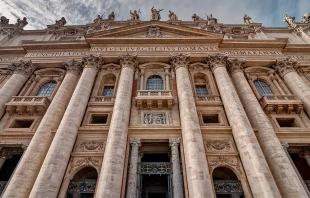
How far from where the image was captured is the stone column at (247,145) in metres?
10.4

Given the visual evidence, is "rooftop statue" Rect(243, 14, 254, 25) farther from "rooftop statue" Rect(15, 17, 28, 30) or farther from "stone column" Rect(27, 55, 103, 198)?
"rooftop statue" Rect(15, 17, 28, 30)

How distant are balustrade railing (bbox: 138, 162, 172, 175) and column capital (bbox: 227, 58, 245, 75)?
1096cm

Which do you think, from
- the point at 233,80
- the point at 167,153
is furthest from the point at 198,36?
the point at 167,153

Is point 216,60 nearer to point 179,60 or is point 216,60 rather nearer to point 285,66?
A: point 179,60

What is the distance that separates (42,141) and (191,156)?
9453 mm

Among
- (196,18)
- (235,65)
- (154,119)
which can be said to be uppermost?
(196,18)

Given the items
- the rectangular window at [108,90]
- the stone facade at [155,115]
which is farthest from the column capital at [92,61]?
the rectangular window at [108,90]

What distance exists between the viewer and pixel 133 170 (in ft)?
39.0

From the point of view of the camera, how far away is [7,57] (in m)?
20.5

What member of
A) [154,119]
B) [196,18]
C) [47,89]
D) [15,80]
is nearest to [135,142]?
[154,119]

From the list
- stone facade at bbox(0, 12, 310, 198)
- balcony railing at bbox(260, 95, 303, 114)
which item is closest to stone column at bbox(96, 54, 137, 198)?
stone facade at bbox(0, 12, 310, 198)

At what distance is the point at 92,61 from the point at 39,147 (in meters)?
8.87

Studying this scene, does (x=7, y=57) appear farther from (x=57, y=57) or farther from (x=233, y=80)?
(x=233, y=80)

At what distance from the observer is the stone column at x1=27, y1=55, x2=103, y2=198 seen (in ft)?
34.1
